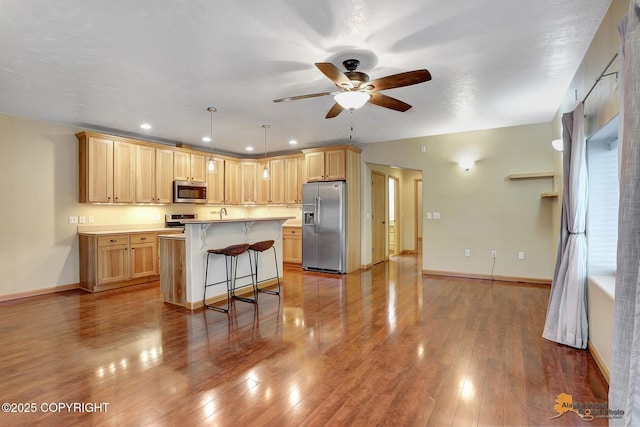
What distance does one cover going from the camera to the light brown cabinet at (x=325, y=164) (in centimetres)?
640

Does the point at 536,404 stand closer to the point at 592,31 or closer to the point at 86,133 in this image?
the point at 592,31

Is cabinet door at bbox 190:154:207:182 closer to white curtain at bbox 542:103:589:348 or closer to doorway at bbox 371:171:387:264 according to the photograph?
doorway at bbox 371:171:387:264

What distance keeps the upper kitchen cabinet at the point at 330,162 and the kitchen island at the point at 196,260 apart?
2.08 m

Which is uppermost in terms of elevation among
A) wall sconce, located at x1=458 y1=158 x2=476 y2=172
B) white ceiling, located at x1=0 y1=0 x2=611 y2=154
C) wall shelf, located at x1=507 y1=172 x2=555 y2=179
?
white ceiling, located at x1=0 y1=0 x2=611 y2=154

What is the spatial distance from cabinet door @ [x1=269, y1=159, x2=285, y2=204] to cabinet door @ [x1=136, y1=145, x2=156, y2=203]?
2.45m

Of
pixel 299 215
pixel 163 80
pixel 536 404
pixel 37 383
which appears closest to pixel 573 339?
pixel 536 404

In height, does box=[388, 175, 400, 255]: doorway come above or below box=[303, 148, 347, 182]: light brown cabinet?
below

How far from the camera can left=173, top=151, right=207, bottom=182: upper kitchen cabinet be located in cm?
632

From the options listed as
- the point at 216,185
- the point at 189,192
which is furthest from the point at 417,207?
the point at 189,192

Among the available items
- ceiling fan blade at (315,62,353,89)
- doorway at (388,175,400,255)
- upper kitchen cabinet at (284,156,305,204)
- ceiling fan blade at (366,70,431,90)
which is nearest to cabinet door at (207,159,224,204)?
upper kitchen cabinet at (284,156,305,204)

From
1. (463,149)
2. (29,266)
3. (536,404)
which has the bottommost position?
(536,404)

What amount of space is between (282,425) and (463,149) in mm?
5340

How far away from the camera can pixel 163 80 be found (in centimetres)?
343

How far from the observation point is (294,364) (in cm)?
265
